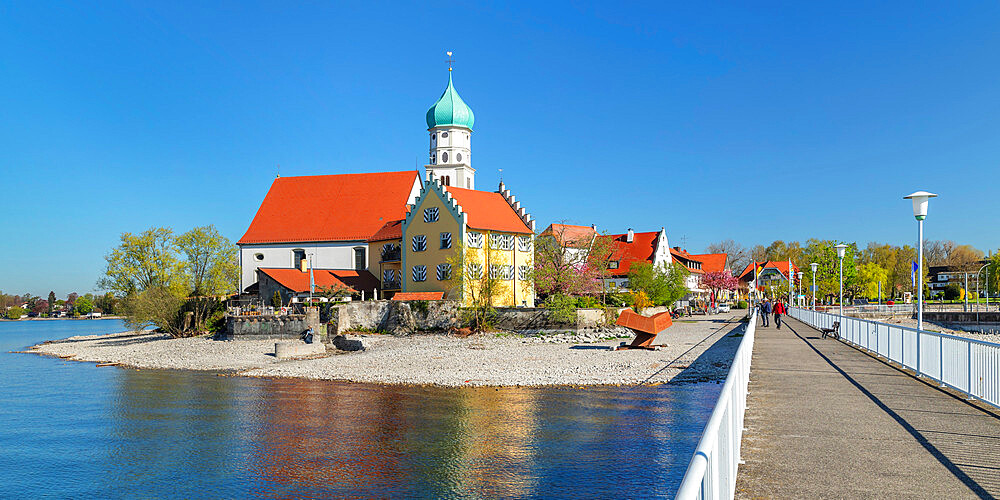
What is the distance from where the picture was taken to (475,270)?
5000 cm

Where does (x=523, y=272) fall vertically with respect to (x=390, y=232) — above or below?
below

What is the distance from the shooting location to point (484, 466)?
1361 cm

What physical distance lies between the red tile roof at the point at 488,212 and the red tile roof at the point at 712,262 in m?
61.7

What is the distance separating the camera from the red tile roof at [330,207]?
62.8m

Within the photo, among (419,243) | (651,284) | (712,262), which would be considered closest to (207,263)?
(419,243)

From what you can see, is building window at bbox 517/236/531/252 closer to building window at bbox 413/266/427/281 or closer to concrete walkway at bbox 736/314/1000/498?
building window at bbox 413/266/427/281

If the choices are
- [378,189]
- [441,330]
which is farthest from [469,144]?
[441,330]

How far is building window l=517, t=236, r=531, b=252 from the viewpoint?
56.9m

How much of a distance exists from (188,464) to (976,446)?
47.5 feet

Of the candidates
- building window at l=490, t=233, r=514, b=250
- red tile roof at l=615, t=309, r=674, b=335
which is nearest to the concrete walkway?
red tile roof at l=615, t=309, r=674, b=335

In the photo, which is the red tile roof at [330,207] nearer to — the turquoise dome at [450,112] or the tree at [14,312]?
the turquoise dome at [450,112]

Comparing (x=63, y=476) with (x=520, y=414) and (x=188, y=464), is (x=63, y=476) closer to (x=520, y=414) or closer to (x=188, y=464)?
(x=188, y=464)

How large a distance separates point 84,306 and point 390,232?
14485cm

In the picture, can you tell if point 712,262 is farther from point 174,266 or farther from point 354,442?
point 354,442
